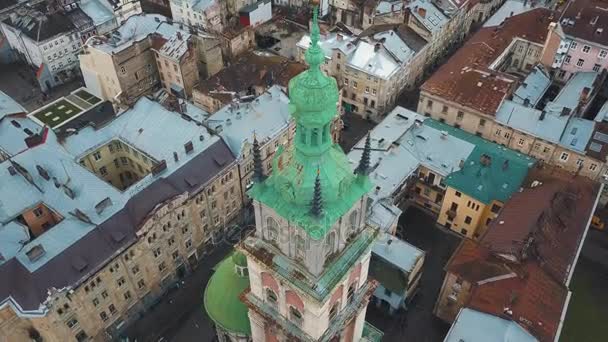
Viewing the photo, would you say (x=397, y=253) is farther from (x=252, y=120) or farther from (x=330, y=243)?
(x=330, y=243)

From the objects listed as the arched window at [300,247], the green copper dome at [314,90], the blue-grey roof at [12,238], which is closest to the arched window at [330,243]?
the arched window at [300,247]

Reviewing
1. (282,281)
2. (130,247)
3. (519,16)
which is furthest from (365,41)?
(282,281)

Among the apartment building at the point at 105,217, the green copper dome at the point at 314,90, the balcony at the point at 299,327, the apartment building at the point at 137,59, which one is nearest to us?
the green copper dome at the point at 314,90

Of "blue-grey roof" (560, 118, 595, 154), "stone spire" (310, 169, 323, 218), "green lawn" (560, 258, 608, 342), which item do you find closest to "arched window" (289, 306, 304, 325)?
"stone spire" (310, 169, 323, 218)

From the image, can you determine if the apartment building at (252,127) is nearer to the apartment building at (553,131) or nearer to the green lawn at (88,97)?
the apartment building at (553,131)

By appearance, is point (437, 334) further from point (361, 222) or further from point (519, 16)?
point (519, 16)

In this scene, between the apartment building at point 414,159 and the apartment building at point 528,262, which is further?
the apartment building at point 414,159
